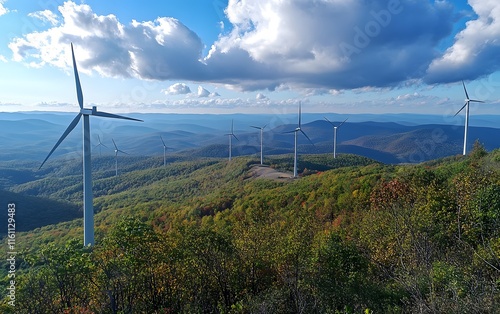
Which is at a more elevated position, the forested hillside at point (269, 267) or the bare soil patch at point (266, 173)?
the forested hillside at point (269, 267)

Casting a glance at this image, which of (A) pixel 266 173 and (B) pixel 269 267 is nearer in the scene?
(B) pixel 269 267

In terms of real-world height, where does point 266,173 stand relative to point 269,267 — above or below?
below

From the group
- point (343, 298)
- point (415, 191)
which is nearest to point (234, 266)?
point (343, 298)

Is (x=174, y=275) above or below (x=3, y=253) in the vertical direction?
above

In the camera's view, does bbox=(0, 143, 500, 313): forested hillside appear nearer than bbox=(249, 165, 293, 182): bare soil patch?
Yes

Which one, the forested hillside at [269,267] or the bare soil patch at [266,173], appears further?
the bare soil patch at [266,173]

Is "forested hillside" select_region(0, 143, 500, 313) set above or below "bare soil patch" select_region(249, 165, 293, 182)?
above

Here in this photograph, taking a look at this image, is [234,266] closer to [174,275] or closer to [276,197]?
[174,275]

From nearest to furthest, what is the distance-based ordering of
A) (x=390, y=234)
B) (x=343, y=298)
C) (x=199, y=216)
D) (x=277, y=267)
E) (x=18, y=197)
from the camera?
(x=343, y=298) → (x=277, y=267) → (x=390, y=234) → (x=199, y=216) → (x=18, y=197)

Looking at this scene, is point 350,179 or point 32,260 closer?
point 32,260

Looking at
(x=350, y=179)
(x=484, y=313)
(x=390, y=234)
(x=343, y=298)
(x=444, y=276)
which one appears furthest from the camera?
(x=350, y=179)

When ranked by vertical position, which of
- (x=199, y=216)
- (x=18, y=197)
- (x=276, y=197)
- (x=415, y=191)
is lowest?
(x=18, y=197)
